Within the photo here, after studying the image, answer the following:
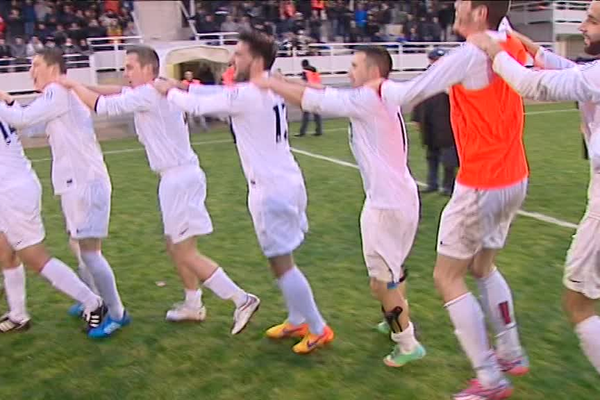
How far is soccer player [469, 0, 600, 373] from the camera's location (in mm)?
3006

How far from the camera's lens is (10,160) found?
15.7 ft

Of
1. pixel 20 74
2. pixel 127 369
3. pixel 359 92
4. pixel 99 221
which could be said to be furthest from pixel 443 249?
pixel 20 74

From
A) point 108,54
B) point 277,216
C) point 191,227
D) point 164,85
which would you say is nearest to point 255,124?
point 277,216

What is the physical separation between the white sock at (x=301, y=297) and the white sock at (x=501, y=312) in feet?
3.56

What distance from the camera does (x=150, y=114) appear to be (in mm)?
4652

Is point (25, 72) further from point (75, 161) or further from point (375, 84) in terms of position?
point (375, 84)

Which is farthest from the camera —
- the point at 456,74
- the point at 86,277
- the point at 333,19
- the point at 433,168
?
the point at 333,19

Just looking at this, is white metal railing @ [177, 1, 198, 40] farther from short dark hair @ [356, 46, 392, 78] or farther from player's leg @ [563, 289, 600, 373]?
player's leg @ [563, 289, 600, 373]

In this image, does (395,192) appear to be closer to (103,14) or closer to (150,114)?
(150,114)

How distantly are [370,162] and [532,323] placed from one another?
1884 mm

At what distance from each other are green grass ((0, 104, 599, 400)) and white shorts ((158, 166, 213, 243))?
30.5 inches

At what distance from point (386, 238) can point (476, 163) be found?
749 mm

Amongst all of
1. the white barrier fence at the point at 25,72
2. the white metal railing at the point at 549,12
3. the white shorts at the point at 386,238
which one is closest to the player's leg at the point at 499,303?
the white shorts at the point at 386,238

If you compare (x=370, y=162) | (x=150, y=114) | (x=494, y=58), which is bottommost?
(x=370, y=162)
